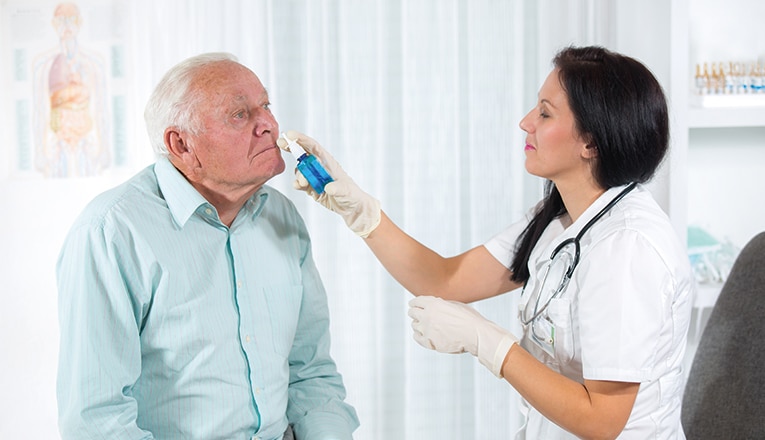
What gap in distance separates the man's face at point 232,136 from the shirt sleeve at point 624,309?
0.65m

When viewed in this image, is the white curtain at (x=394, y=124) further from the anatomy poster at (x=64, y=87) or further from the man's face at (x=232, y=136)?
the man's face at (x=232, y=136)

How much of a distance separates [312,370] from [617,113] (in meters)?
0.84

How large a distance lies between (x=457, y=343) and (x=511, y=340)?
124 millimetres

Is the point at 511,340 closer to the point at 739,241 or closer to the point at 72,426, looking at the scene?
the point at 72,426

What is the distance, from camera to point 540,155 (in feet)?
4.83

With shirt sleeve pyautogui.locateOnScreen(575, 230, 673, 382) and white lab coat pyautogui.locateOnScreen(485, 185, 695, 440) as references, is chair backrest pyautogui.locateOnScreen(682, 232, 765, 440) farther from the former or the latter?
shirt sleeve pyautogui.locateOnScreen(575, 230, 673, 382)

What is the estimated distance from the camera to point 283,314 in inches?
58.2

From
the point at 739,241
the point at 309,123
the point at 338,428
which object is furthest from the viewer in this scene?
the point at 739,241

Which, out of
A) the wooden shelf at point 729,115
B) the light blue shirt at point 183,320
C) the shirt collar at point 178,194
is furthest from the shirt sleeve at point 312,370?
the wooden shelf at point 729,115

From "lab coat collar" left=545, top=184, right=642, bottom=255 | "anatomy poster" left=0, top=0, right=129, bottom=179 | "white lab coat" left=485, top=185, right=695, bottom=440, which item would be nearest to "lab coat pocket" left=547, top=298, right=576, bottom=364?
"white lab coat" left=485, top=185, right=695, bottom=440

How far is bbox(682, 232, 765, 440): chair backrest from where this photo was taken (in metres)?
1.67

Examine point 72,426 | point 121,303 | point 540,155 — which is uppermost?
point 540,155

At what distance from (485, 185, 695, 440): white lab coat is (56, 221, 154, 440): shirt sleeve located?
31.4 inches

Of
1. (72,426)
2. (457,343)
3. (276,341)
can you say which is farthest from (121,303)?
(457,343)
